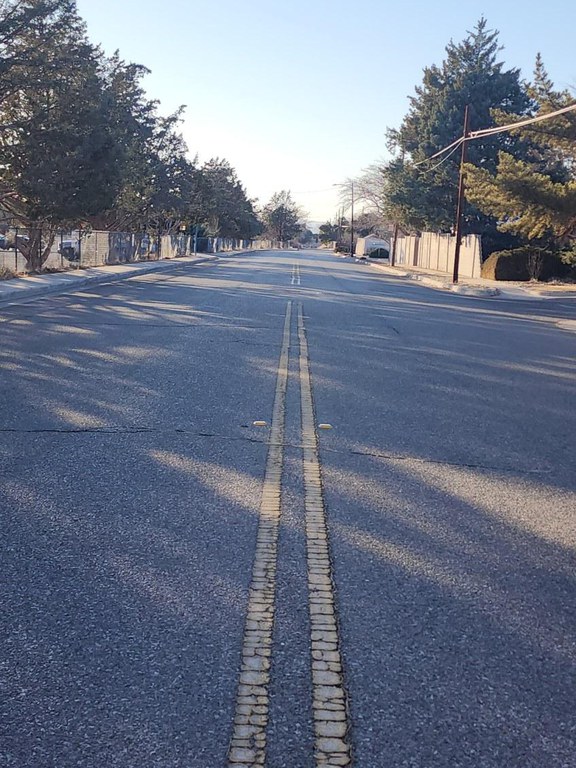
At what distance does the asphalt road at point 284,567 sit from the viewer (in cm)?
345

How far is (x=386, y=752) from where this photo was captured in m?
3.29

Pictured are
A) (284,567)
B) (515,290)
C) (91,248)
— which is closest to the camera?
(284,567)

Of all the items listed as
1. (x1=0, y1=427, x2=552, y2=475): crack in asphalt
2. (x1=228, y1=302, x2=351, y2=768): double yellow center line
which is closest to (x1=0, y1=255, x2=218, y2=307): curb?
(x1=0, y1=427, x2=552, y2=475): crack in asphalt

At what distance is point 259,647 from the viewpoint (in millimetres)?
4090

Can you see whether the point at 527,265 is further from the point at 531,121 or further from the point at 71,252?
the point at 71,252

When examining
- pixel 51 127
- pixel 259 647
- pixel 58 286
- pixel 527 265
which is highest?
pixel 51 127

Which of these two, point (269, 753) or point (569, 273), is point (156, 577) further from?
point (569, 273)

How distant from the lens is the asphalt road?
3449 millimetres

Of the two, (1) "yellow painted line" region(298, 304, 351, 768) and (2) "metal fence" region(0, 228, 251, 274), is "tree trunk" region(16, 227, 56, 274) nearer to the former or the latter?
(2) "metal fence" region(0, 228, 251, 274)

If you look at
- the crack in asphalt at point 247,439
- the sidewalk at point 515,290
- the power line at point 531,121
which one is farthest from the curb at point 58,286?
the crack in asphalt at point 247,439

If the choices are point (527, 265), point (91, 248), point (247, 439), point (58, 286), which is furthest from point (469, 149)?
point (247, 439)

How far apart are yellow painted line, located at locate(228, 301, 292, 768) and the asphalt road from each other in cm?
3

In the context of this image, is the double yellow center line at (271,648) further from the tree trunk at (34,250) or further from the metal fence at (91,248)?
the tree trunk at (34,250)

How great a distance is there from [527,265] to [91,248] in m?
20.7
